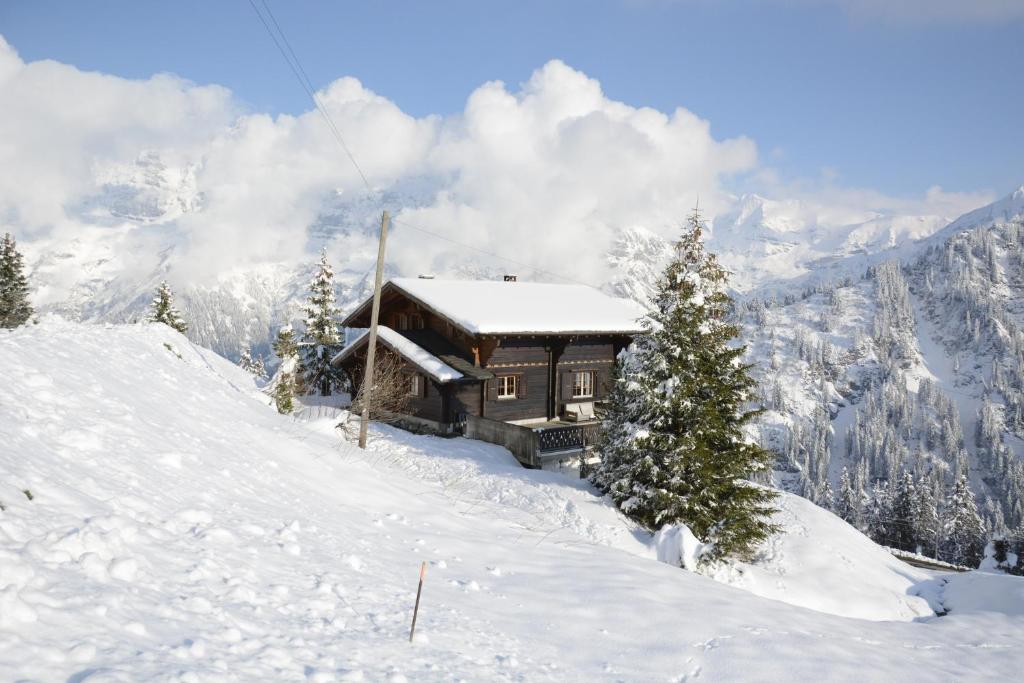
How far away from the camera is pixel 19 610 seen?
12.1 feet

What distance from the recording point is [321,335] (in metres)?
39.2

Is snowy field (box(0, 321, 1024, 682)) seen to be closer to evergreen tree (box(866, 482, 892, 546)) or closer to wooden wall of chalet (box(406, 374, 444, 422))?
wooden wall of chalet (box(406, 374, 444, 422))

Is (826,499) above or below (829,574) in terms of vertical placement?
below

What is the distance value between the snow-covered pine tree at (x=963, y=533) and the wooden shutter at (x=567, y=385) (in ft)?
231

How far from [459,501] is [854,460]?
210572 mm

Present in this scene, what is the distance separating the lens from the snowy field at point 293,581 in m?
4.19

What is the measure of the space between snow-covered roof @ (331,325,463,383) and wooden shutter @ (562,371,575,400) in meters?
6.53

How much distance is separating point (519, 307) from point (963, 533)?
78.1 m

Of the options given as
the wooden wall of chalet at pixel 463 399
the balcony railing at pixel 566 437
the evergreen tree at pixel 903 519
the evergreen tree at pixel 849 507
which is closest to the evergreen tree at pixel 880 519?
Result: the evergreen tree at pixel 903 519

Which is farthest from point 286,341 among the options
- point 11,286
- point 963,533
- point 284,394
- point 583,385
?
point 963,533

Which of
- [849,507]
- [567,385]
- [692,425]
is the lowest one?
[849,507]

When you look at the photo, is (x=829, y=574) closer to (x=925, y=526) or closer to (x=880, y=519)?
(x=925, y=526)

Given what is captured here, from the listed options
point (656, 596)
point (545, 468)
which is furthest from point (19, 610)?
point (545, 468)

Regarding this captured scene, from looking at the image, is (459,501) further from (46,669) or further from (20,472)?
(46,669)
